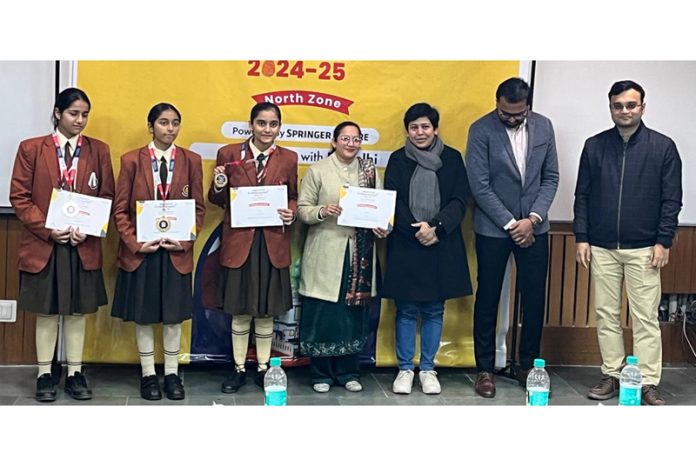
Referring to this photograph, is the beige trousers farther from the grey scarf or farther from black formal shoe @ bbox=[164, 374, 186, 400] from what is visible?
black formal shoe @ bbox=[164, 374, 186, 400]

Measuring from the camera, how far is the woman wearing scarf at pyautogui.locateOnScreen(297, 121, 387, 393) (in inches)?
191

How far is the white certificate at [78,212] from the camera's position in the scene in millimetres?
4488

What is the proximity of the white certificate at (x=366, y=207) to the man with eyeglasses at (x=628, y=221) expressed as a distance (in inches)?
41.5

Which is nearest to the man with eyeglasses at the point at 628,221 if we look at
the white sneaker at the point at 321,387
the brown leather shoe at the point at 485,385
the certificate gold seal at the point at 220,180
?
the brown leather shoe at the point at 485,385

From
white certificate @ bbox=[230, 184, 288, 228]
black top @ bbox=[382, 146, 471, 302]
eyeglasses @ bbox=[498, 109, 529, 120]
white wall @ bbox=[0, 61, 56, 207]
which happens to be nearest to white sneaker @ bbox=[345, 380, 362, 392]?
black top @ bbox=[382, 146, 471, 302]

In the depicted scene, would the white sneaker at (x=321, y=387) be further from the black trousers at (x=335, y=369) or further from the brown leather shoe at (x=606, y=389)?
the brown leather shoe at (x=606, y=389)

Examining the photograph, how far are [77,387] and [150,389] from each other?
37 centimetres

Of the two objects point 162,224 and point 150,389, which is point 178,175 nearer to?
point 162,224

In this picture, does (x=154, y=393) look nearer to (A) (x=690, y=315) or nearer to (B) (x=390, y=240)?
(B) (x=390, y=240)

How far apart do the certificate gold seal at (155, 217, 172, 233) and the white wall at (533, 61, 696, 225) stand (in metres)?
2.30

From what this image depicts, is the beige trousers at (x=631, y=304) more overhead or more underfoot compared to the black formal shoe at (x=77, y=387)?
more overhead

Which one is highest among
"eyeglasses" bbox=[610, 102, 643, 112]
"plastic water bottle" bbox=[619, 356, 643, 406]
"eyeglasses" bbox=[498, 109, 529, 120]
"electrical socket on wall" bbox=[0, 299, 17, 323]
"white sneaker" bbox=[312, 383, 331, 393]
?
"eyeglasses" bbox=[610, 102, 643, 112]

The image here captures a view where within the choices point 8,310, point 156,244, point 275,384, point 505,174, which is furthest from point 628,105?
point 8,310

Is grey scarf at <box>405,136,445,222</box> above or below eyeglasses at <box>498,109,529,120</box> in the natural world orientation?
below
